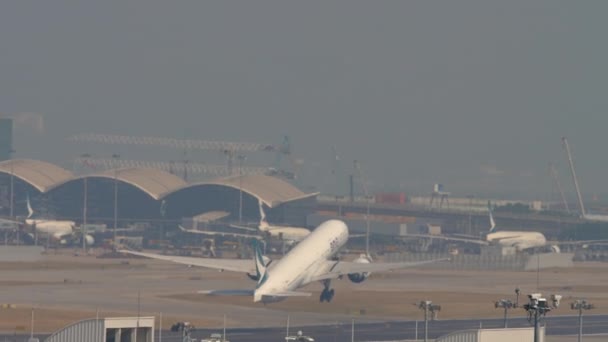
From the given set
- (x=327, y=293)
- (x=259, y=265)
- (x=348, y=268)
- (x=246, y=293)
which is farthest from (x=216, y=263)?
(x=246, y=293)

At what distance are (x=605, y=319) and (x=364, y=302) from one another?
77.1 feet

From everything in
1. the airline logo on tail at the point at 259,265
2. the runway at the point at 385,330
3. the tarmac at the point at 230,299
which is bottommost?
the runway at the point at 385,330

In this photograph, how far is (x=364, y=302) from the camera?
143875 mm

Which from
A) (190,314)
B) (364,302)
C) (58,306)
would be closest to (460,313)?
(364,302)

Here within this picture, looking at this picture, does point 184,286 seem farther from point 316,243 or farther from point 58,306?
point 58,306

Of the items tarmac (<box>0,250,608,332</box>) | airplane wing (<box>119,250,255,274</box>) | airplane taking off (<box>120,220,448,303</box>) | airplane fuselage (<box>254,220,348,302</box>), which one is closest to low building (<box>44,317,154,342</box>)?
tarmac (<box>0,250,608,332</box>)

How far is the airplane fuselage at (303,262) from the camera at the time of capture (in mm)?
130250

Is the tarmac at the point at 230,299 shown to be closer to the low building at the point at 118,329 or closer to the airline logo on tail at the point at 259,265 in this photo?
the airline logo on tail at the point at 259,265

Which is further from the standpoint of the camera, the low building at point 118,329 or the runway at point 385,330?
the runway at point 385,330

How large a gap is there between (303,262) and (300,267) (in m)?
1.57

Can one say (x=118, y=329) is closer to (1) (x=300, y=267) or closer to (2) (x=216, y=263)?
(1) (x=300, y=267)

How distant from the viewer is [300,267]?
13788 cm

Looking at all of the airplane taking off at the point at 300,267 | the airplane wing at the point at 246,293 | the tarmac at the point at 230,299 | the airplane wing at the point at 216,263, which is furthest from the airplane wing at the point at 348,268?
the airplane wing at the point at 246,293

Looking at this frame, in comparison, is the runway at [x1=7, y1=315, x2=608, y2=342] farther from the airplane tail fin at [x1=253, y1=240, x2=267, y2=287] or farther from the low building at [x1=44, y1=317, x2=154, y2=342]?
the low building at [x1=44, y1=317, x2=154, y2=342]
